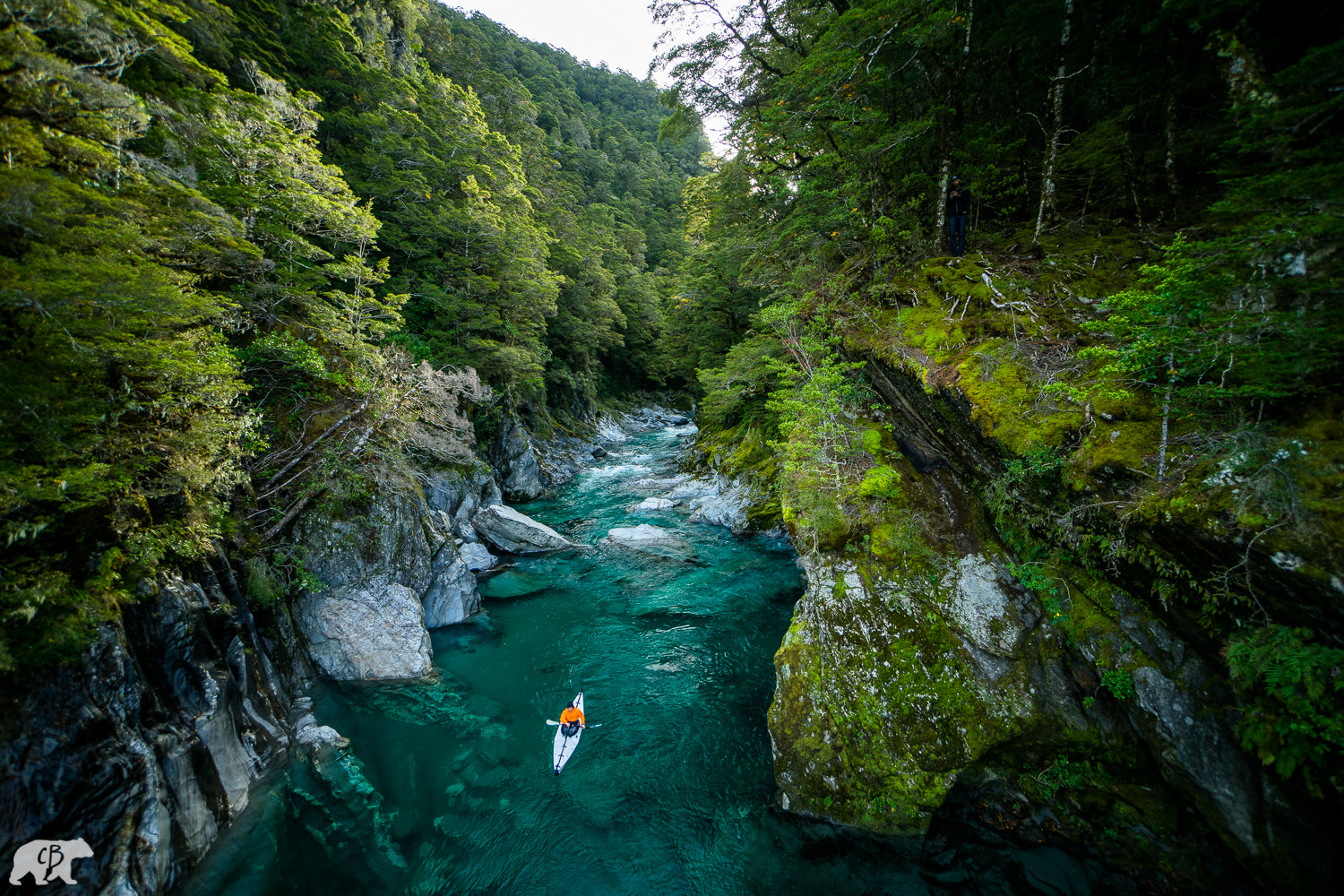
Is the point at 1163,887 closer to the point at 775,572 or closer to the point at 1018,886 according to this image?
the point at 1018,886

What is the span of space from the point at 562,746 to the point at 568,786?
0.55 m

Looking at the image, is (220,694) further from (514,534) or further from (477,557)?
(514,534)

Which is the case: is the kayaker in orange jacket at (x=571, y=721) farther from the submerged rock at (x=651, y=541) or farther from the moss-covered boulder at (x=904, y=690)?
the submerged rock at (x=651, y=541)

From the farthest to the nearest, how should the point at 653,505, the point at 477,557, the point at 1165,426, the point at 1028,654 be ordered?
the point at 653,505
the point at 477,557
the point at 1028,654
the point at 1165,426

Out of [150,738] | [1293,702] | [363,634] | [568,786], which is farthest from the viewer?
[363,634]

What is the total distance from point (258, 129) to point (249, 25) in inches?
325

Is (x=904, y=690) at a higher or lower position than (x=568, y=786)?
higher

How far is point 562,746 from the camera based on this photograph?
6723mm

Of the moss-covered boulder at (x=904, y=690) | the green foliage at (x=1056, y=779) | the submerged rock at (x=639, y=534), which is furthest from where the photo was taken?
the submerged rock at (x=639, y=534)

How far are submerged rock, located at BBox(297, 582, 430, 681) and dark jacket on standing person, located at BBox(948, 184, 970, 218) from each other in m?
13.6

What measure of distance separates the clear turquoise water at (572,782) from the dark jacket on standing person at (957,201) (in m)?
9.02

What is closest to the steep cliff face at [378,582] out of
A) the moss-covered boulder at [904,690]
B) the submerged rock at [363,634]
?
the submerged rock at [363,634]

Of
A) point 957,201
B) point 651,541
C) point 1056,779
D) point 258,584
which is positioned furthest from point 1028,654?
point 258,584

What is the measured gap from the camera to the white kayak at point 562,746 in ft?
21.5
